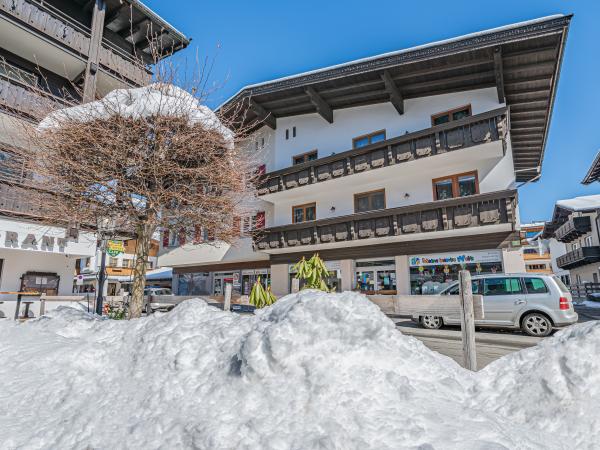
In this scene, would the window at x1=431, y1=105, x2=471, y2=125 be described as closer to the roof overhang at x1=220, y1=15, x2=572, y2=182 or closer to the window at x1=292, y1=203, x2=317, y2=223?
the roof overhang at x1=220, y1=15, x2=572, y2=182

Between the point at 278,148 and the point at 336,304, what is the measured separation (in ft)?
64.5

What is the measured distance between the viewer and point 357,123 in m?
18.8

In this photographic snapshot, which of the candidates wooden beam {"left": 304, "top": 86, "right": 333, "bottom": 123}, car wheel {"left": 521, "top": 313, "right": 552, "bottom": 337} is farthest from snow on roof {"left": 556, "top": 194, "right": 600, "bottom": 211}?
car wheel {"left": 521, "top": 313, "right": 552, "bottom": 337}

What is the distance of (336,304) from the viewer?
2.81 m

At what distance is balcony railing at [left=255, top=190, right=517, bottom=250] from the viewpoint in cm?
1317

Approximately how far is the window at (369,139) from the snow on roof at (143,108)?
12.8 metres

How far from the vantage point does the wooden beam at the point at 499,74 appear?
1332 centimetres

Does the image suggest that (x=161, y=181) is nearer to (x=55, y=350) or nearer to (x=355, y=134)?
(x=55, y=350)

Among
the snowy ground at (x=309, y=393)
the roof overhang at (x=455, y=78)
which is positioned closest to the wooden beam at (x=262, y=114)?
the roof overhang at (x=455, y=78)

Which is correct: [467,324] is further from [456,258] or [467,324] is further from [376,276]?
[376,276]

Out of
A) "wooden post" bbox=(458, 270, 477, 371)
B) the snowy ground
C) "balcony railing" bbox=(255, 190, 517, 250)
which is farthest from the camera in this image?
"balcony railing" bbox=(255, 190, 517, 250)

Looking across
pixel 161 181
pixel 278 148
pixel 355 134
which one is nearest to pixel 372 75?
pixel 355 134

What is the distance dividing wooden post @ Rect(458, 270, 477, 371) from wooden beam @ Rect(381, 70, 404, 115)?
13410 millimetres

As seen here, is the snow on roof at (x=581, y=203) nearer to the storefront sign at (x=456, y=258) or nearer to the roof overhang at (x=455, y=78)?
the roof overhang at (x=455, y=78)
